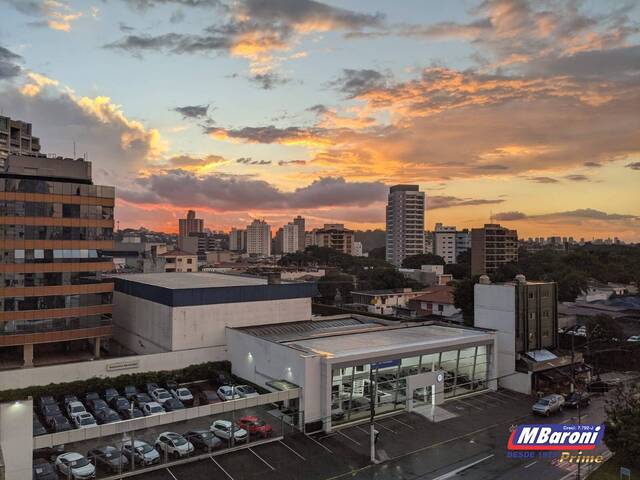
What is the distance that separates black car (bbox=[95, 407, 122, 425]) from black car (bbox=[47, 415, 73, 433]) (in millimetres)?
1702

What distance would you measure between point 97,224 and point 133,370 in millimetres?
16015

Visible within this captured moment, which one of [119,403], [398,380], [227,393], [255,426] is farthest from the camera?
[227,393]

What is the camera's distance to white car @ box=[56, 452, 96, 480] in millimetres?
22984

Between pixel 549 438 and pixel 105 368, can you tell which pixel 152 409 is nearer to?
pixel 105 368

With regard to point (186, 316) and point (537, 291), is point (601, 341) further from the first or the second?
point (186, 316)

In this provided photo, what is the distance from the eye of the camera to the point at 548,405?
111ft

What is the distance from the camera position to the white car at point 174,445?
25.6 m

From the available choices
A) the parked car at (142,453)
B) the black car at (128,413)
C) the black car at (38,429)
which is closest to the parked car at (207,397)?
the black car at (128,413)

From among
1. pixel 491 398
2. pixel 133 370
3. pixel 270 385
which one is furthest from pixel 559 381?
pixel 133 370

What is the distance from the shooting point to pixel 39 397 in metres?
33.0

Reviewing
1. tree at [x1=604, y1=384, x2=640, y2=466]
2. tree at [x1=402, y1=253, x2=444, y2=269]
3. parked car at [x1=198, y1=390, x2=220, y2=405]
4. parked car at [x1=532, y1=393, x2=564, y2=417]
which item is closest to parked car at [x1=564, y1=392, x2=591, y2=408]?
parked car at [x1=532, y1=393, x2=564, y2=417]

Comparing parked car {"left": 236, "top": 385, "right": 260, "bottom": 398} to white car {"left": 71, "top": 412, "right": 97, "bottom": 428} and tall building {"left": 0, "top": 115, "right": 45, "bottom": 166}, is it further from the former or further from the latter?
tall building {"left": 0, "top": 115, "right": 45, "bottom": 166}

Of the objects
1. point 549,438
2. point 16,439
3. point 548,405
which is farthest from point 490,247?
point 16,439

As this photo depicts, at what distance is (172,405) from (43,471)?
1009 centimetres
